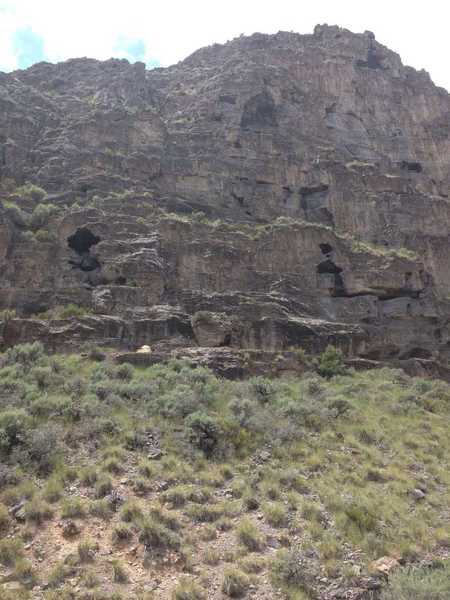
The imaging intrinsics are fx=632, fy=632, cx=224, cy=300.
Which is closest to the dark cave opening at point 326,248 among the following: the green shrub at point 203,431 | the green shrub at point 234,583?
the green shrub at point 203,431

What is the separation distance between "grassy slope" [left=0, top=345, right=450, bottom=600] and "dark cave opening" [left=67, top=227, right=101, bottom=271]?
29.2 feet

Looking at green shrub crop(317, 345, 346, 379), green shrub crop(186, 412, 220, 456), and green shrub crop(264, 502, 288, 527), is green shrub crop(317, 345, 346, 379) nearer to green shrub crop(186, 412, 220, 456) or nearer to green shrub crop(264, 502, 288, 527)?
green shrub crop(186, 412, 220, 456)

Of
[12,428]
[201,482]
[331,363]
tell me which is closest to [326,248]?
[331,363]

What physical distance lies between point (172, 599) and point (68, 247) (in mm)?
22299

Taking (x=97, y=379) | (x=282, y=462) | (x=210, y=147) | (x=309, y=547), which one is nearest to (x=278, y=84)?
(x=210, y=147)

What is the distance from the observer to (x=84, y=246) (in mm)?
31469

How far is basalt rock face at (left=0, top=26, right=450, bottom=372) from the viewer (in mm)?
27141

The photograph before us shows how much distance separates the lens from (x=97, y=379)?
20078mm

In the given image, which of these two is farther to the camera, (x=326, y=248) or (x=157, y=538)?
(x=326, y=248)

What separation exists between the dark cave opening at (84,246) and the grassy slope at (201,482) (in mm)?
8896

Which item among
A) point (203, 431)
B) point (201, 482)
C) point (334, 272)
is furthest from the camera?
point (334, 272)

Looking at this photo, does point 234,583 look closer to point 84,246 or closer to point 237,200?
point 84,246

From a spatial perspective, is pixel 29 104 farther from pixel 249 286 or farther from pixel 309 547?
pixel 309 547

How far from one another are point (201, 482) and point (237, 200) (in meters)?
27.4
